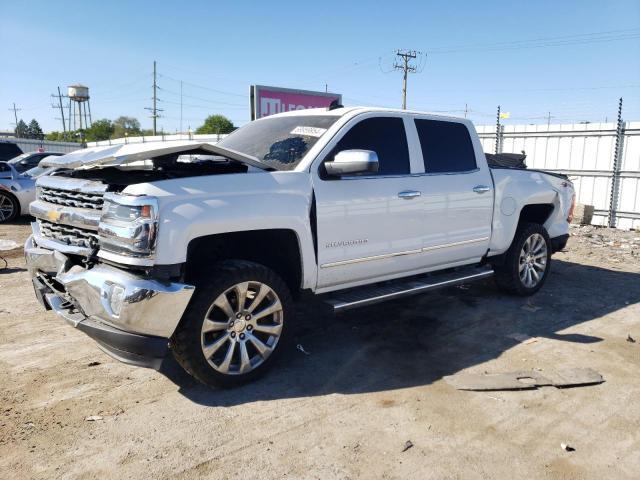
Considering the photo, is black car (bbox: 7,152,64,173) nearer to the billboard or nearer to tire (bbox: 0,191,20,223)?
tire (bbox: 0,191,20,223)

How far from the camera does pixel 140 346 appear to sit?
3.15 m

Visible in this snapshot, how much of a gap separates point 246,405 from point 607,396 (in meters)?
2.51

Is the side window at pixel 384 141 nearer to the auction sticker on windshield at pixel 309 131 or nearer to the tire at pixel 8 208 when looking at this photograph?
the auction sticker on windshield at pixel 309 131

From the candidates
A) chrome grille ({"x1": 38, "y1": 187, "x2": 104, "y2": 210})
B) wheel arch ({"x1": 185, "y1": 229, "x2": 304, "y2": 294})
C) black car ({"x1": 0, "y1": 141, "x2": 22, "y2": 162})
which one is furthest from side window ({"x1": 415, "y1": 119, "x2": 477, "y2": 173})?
black car ({"x1": 0, "y1": 141, "x2": 22, "y2": 162})

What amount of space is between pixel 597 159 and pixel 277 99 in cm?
842

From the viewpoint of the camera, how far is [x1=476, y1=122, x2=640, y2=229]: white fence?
42.7 feet

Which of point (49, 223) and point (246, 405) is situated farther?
point (49, 223)

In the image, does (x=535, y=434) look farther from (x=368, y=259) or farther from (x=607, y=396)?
(x=368, y=259)

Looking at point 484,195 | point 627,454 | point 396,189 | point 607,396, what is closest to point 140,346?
point 396,189

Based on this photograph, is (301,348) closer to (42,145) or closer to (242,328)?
(242,328)

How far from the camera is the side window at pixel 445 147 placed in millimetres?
4828

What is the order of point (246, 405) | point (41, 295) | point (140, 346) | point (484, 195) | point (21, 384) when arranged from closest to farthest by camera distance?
point (140, 346) → point (246, 405) → point (21, 384) → point (41, 295) → point (484, 195)

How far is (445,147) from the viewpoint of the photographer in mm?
5039

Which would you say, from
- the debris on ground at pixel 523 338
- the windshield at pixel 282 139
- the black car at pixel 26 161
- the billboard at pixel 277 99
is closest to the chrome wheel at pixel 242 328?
the windshield at pixel 282 139
